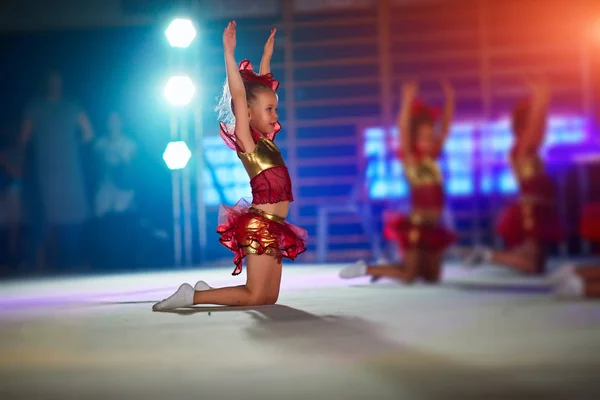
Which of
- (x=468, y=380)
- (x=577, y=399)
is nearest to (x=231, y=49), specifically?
(x=468, y=380)

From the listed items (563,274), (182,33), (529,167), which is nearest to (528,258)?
(529,167)

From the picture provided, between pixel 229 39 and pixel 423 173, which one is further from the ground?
pixel 229 39

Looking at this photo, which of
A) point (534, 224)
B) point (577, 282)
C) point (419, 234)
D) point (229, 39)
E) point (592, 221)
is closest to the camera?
point (229, 39)

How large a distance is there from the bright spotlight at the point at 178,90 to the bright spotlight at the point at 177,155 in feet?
1.44

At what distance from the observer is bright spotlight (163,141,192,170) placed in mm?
7570

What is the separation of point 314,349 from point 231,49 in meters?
1.38

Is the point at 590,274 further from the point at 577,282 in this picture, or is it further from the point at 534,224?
the point at 534,224

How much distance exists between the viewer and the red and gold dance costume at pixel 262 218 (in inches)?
Result: 127

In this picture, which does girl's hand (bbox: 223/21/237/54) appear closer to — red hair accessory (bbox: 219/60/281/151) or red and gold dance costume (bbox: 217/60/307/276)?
red hair accessory (bbox: 219/60/281/151)

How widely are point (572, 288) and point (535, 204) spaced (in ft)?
5.66

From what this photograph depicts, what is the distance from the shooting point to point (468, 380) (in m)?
1.84

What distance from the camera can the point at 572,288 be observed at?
349cm

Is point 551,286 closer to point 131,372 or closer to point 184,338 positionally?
point 184,338

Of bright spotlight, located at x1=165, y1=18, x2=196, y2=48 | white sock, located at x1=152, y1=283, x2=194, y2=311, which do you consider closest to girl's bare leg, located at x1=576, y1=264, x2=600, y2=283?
white sock, located at x1=152, y1=283, x2=194, y2=311
